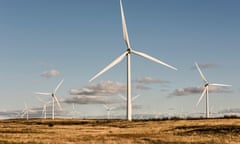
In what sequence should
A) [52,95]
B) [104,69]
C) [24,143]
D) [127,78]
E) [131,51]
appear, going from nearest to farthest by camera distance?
[24,143], [104,69], [127,78], [131,51], [52,95]

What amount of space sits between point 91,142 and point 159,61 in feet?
138

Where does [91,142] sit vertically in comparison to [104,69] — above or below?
below

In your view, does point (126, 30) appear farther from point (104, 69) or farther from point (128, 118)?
point (128, 118)

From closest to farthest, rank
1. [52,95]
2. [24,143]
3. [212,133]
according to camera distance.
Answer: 1. [24,143]
2. [212,133]
3. [52,95]

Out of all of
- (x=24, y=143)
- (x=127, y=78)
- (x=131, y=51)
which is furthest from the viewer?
(x=131, y=51)

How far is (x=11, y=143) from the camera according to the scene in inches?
1955

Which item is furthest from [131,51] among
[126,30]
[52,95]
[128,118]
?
[52,95]

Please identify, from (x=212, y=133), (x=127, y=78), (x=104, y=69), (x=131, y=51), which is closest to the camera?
(x=212, y=133)

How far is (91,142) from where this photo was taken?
50344mm

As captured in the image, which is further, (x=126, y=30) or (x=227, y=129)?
(x=126, y=30)

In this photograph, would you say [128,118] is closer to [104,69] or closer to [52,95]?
[104,69]

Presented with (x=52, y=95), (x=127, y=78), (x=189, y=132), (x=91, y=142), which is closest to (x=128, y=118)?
(x=127, y=78)

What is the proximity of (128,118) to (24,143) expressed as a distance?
50090 millimetres

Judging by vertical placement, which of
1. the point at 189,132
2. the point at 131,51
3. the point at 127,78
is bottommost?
the point at 189,132
